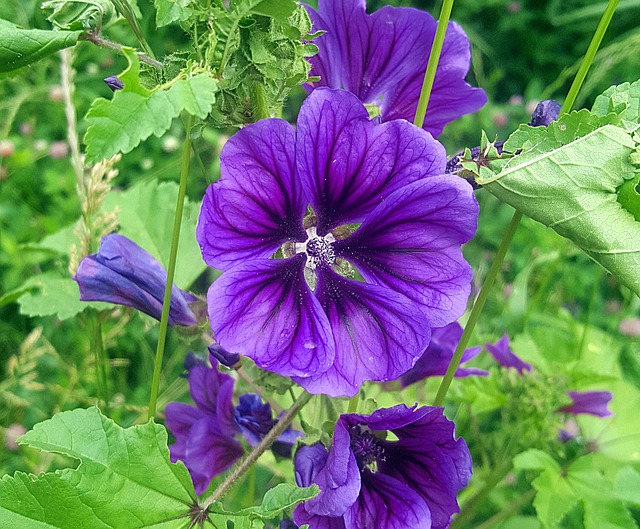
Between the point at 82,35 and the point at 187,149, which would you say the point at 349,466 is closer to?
the point at 187,149

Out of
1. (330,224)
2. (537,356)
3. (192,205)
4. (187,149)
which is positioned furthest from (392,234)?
(537,356)

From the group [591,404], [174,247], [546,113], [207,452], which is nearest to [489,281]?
[546,113]

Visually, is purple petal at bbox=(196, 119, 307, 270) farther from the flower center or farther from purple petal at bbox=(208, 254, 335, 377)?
the flower center

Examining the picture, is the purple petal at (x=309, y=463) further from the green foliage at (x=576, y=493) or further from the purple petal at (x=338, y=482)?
the green foliage at (x=576, y=493)

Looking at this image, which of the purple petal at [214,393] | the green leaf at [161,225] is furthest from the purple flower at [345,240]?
the green leaf at [161,225]

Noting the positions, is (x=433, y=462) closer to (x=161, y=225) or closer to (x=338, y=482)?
(x=338, y=482)

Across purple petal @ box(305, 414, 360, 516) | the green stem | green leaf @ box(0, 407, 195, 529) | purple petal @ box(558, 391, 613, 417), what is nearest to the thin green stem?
the green stem
